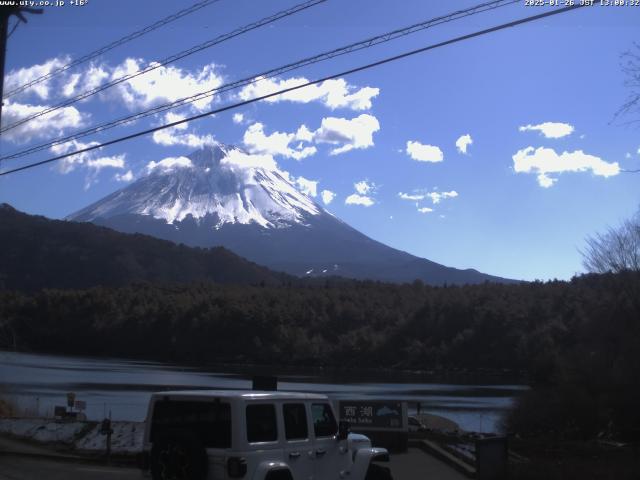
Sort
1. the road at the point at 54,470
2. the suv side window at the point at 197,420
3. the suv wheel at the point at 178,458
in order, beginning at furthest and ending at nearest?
the road at the point at 54,470 < the suv side window at the point at 197,420 < the suv wheel at the point at 178,458

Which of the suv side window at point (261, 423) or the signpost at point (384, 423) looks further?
the signpost at point (384, 423)

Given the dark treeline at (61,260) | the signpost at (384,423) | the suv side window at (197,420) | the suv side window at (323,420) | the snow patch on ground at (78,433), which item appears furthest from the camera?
the dark treeline at (61,260)

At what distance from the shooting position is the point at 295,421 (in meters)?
9.08

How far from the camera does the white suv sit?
8180 mm

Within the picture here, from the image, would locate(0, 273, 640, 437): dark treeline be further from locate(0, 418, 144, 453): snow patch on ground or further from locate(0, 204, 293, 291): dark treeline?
locate(0, 418, 144, 453): snow patch on ground

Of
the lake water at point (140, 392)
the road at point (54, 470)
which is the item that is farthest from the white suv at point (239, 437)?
the lake water at point (140, 392)

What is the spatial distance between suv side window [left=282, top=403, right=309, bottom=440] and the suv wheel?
1102 mm

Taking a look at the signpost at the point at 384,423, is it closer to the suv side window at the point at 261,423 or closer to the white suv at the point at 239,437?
the white suv at the point at 239,437

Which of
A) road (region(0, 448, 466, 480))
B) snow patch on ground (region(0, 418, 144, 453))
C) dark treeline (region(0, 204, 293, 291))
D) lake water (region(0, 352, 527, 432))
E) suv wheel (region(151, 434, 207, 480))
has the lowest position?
lake water (region(0, 352, 527, 432))

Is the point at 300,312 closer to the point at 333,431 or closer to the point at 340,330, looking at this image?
the point at 340,330

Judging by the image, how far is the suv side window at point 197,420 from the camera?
830 centimetres

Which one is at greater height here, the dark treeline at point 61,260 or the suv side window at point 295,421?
the dark treeline at point 61,260

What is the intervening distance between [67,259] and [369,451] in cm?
18561

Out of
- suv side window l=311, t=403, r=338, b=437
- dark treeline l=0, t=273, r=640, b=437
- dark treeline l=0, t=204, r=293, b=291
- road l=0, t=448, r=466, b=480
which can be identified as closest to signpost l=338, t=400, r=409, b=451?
road l=0, t=448, r=466, b=480
